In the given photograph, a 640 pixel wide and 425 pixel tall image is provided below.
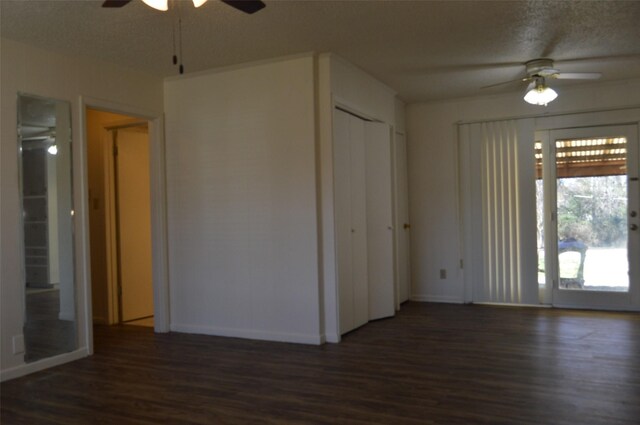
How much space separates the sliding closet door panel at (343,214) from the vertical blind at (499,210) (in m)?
2.20

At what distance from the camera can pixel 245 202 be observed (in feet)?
16.4

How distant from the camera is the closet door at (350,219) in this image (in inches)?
193

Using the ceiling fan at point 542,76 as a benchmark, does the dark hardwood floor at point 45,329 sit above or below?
below

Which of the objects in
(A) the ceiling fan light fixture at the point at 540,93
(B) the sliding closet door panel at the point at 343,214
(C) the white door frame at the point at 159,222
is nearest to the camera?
(B) the sliding closet door panel at the point at 343,214

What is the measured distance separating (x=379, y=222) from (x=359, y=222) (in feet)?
1.48

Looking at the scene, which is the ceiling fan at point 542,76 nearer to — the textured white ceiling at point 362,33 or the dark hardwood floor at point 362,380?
the textured white ceiling at point 362,33

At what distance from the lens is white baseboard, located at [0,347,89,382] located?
3.87 metres

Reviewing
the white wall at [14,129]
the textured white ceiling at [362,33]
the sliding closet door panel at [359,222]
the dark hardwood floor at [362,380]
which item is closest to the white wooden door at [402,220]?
the sliding closet door panel at [359,222]

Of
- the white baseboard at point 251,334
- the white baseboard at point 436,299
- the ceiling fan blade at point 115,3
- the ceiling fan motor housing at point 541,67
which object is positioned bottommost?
the white baseboard at point 436,299

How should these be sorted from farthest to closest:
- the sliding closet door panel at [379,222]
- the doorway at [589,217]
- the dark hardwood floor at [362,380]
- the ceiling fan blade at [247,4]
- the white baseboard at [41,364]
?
1. the doorway at [589,217]
2. the sliding closet door panel at [379,222]
3. the white baseboard at [41,364]
4. the dark hardwood floor at [362,380]
5. the ceiling fan blade at [247,4]

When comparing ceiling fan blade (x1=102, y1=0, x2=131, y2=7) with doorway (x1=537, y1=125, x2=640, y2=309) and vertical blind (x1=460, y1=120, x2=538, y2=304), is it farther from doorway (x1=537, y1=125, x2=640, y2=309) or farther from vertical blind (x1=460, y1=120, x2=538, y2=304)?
doorway (x1=537, y1=125, x2=640, y2=309)

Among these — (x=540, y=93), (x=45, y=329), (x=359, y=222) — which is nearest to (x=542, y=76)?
(x=540, y=93)

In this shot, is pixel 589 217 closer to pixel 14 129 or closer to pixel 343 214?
pixel 343 214

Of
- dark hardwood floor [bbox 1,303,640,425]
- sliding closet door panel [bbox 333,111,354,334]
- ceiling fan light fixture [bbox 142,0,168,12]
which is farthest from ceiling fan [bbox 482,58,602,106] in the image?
ceiling fan light fixture [bbox 142,0,168,12]
